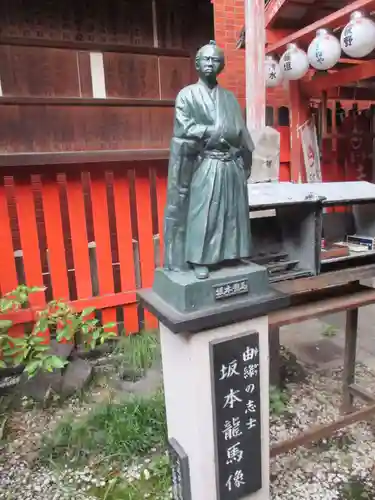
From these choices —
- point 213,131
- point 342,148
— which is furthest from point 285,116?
point 213,131

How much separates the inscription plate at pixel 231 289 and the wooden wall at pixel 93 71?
303 cm

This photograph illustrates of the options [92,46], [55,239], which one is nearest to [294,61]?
[92,46]

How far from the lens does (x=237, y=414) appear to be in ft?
7.57

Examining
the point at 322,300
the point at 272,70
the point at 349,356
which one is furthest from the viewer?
the point at 272,70

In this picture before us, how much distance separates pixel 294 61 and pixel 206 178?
12.9 ft

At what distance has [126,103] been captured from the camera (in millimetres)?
4836

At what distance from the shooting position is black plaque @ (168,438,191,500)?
2375 mm

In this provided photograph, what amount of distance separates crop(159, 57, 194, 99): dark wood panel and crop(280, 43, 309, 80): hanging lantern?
1.25m

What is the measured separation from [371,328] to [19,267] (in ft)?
14.6

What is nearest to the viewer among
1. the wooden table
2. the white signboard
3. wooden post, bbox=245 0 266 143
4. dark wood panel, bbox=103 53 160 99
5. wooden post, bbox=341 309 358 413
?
the wooden table

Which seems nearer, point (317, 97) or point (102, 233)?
point (102, 233)

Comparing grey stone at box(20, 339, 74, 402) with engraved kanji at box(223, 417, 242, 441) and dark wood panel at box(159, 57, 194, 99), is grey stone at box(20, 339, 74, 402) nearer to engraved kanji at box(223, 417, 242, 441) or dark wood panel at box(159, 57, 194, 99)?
engraved kanji at box(223, 417, 242, 441)

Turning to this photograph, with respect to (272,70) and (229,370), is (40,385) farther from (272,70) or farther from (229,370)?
(272,70)

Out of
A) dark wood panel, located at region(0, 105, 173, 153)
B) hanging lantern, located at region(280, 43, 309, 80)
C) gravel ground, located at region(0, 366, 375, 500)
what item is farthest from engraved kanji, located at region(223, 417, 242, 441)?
hanging lantern, located at region(280, 43, 309, 80)
